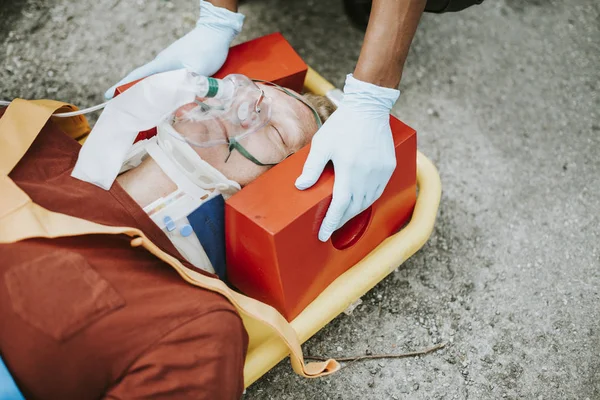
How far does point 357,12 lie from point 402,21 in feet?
2.92

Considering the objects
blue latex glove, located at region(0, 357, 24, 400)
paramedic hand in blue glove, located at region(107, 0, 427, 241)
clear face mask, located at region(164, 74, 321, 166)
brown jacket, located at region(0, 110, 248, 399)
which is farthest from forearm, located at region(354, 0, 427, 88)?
blue latex glove, located at region(0, 357, 24, 400)

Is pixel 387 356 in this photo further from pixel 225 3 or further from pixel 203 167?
Answer: pixel 225 3

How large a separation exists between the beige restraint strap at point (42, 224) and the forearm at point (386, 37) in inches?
23.3

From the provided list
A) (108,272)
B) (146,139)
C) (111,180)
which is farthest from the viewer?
(146,139)

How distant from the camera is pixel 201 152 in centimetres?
120

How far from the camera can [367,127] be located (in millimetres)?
1209

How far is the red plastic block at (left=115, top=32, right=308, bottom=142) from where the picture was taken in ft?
4.67

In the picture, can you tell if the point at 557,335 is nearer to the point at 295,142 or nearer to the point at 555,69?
the point at 295,142

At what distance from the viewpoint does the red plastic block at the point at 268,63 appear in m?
1.42

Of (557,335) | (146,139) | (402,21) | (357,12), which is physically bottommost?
(557,335)

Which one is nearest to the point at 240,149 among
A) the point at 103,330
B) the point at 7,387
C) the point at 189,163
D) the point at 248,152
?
the point at 248,152

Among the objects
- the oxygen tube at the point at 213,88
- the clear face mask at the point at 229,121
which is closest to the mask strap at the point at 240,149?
the clear face mask at the point at 229,121

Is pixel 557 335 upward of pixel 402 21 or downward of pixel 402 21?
downward

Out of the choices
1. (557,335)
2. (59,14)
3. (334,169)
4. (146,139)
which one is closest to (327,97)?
(334,169)
